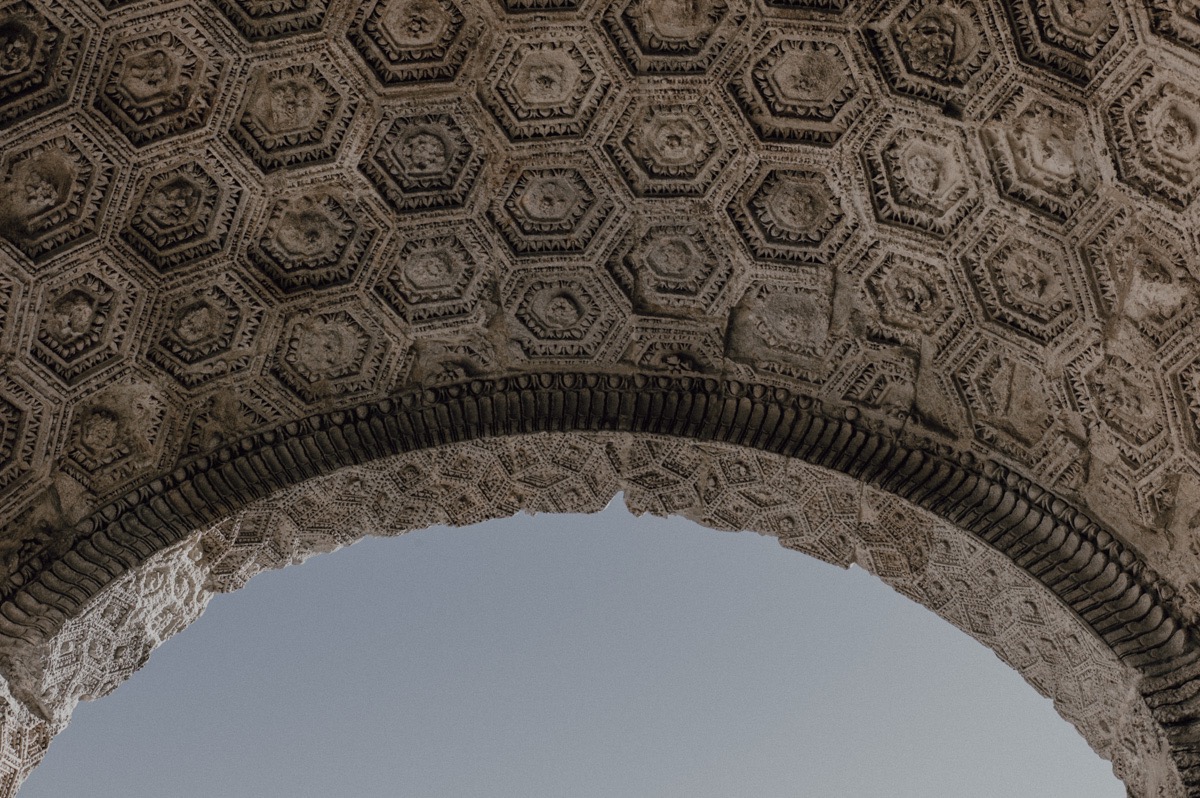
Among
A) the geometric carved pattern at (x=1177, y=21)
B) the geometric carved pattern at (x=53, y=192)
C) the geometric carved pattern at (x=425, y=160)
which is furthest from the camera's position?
the geometric carved pattern at (x=425, y=160)

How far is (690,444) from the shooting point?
653cm

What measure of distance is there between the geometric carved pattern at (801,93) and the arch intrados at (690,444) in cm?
127

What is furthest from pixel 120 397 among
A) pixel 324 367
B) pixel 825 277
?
pixel 825 277

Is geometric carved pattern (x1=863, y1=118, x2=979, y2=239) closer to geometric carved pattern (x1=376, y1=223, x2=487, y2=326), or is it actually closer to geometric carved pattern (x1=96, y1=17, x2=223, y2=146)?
geometric carved pattern (x1=376, y1=223, x2=487, y2=326)

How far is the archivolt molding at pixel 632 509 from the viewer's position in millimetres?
6121

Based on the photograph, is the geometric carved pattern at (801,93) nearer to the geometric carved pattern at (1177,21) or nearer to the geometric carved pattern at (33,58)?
the geometric carved pattern at (1177,21)

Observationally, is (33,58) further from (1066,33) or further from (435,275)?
(1066,33)

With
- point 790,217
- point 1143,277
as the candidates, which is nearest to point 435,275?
point 790,217

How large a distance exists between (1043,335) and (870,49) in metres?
1.52

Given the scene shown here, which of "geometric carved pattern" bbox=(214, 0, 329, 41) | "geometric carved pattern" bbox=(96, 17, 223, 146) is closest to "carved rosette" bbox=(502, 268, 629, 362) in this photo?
"geometric carved pattern" bbox=(214, 0, 329, 41)

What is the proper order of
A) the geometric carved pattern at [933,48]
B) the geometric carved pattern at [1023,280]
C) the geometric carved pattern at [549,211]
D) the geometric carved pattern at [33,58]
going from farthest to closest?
the geometric carved pattern at [549,211] < the geometric carved pattern at [1023,280] < the geometric carved pattern at [933,48] < the geometric carved pattern at [33,58]

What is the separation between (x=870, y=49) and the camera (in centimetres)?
573

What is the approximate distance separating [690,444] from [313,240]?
2060 mm

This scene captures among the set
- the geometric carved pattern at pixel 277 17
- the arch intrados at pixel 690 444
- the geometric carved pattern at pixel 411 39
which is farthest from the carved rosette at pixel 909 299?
the geometric carved pattern at pixel 277 17
